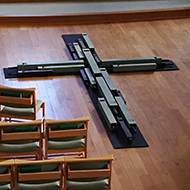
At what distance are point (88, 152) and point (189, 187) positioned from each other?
3.40 ft

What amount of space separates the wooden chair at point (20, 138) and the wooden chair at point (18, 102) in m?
0.51

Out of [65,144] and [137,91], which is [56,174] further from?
[137,91]

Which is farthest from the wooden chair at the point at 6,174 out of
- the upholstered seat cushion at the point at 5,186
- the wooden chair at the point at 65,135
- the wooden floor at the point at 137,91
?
the wooden floor at the point at 137,91

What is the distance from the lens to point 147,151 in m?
4.72

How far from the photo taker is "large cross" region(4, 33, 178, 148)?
16.3 ft

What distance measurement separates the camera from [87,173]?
361 centimetres

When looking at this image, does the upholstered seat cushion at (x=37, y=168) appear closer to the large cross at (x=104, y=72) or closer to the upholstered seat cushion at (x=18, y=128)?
the upholstered seat cushion at (x=18, y=128)

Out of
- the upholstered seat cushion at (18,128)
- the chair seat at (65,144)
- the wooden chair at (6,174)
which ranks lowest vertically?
the wooden chair at (6,174)

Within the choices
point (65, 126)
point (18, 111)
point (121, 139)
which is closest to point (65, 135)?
point (65, 126)

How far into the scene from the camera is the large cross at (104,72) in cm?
496

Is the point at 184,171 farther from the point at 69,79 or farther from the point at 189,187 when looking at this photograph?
the point at 69,79

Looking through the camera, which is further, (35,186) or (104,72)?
(104,72)

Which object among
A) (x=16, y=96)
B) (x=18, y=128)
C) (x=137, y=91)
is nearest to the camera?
(x=18, y=128)

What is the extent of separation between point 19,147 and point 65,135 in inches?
16.2
